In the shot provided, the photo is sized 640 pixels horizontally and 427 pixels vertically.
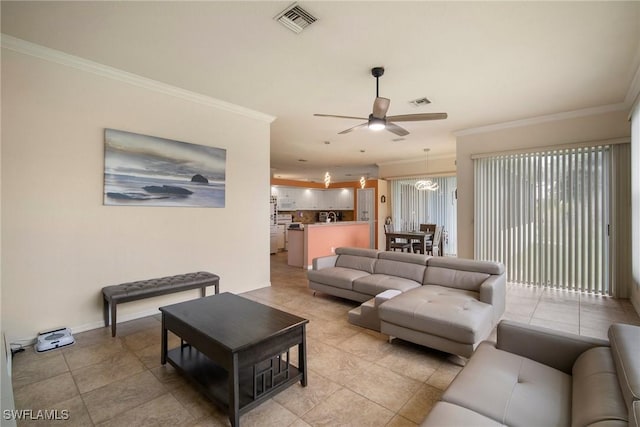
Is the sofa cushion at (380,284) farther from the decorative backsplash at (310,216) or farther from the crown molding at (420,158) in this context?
the decorative backsplash at (310,216)

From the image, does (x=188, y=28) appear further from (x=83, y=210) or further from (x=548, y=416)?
(x=548, y=416)

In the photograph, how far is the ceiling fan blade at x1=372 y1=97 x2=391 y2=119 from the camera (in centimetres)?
313

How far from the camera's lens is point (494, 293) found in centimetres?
303

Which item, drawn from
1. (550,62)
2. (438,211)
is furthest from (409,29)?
(438,211)

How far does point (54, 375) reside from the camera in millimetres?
2348

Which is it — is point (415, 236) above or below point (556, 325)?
above

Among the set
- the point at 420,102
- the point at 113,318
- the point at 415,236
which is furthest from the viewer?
the point at 415,236

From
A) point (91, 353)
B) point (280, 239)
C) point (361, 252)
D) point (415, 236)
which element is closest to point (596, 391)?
point (361, 252)

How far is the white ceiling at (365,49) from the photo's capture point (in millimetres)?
2330

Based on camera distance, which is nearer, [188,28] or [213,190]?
[188,28]

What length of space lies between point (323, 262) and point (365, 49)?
311cm

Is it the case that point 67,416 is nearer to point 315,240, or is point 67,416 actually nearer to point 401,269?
point 401,269

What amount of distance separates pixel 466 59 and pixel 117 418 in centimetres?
425

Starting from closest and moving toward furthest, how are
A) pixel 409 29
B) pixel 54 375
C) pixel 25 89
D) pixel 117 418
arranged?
pixel 117 418 < pixel 54 375 < pixel 409 29 < pixel 25 89
